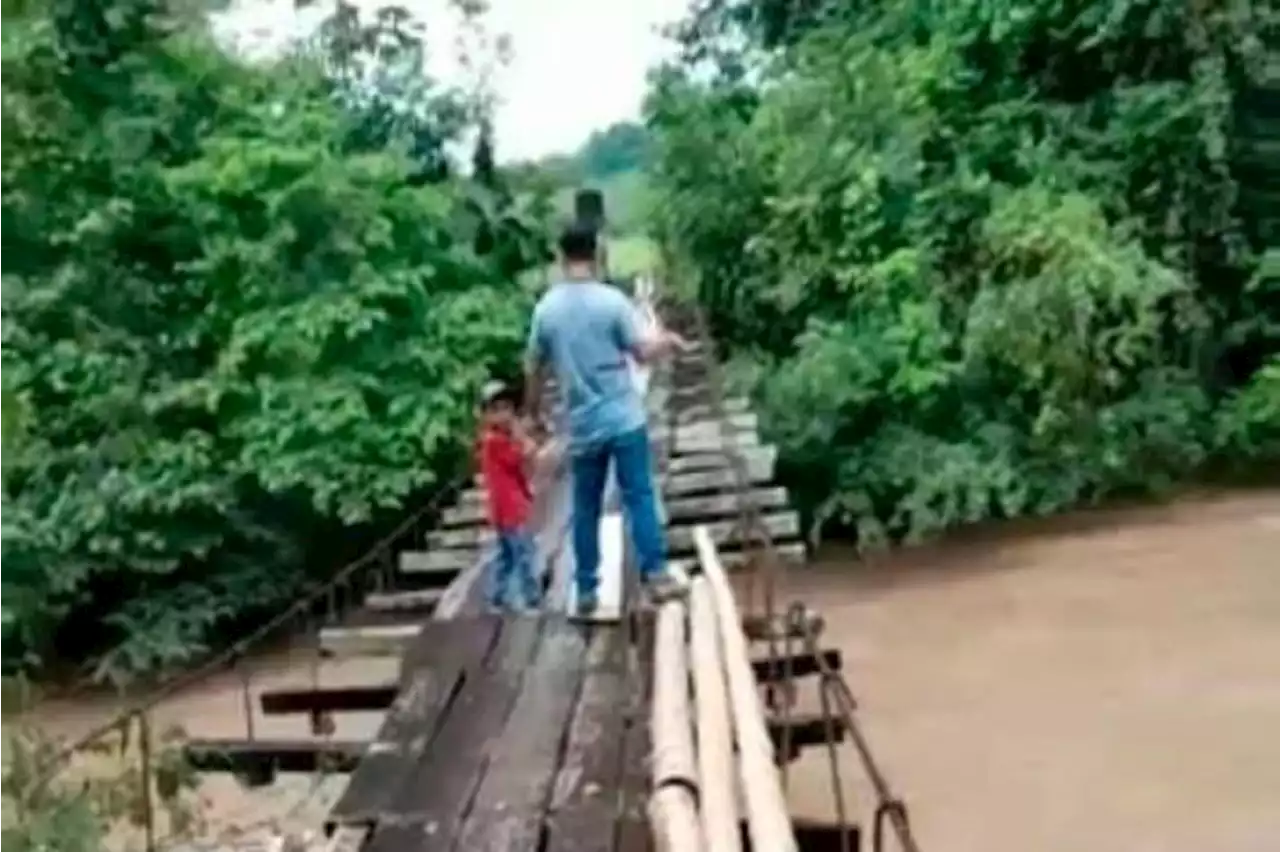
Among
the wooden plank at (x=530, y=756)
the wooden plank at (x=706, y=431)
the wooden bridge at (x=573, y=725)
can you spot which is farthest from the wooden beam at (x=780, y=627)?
the wooden plank at (x=706, y=431)

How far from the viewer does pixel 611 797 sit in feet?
11.6

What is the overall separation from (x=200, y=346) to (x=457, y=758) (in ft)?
23.3

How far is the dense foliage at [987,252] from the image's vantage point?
11.3 m

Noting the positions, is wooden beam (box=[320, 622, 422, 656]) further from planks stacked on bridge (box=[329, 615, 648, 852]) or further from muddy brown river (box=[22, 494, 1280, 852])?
planks stacked on bridge (box=[329, 615, 648, 852])

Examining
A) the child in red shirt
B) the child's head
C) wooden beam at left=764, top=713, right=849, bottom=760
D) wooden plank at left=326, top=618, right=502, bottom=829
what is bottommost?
wooden beam at left=764, top=713, right=849, bottom=760

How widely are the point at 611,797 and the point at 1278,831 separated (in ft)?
12.3

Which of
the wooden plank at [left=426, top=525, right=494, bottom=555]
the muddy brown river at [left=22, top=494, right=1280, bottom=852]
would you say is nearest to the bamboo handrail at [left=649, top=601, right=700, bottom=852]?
the muddy brown river at [left=22, top=494, right=1280, bottom=852]

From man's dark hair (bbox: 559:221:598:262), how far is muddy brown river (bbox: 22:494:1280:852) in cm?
215

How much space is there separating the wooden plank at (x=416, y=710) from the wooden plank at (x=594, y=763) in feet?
0.87

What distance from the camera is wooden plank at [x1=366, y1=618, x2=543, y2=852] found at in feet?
11.3

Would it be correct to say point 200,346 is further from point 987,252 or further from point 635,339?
point 635,339

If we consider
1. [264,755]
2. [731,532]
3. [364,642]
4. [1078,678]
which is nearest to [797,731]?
[364,642]

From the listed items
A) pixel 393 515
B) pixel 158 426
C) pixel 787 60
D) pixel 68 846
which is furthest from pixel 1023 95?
pixel 68 846

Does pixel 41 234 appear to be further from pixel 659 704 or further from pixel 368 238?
pixel 659 704
